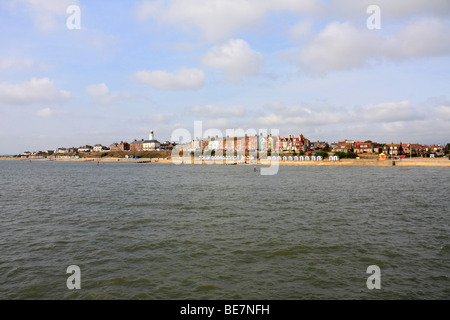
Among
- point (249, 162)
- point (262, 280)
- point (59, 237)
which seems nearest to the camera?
point (262, 280)

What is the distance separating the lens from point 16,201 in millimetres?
31672

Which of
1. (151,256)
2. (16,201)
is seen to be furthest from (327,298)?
(16,201)

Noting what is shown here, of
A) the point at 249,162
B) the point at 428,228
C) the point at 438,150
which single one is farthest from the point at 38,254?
the point at 438,150

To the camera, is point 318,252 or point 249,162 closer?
point 318,252

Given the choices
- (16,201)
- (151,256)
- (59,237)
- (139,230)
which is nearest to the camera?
(151,256)

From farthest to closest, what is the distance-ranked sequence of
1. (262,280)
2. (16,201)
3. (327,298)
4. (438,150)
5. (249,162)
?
(438,150) → (249,162) → (16,201) → (262,280) → (327,298)

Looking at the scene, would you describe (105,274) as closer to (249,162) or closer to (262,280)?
(262,280)

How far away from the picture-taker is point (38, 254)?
14539 mm

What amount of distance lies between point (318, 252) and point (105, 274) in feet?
34.0

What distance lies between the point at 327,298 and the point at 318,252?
182 inches
